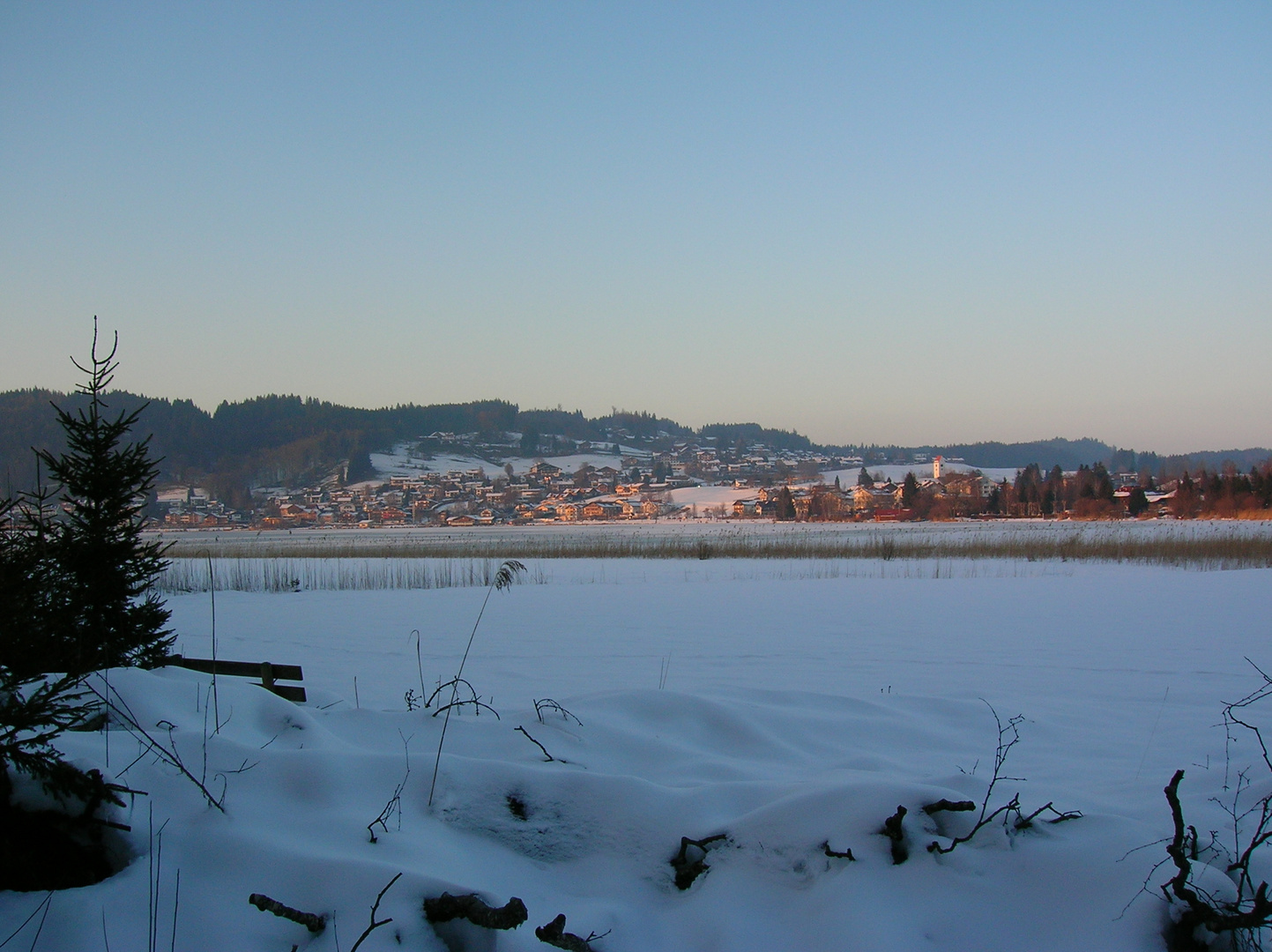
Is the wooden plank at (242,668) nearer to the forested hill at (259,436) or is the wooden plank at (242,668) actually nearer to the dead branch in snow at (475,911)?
the dead branch in snow at (475,911)

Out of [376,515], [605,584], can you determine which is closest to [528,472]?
[376,515]

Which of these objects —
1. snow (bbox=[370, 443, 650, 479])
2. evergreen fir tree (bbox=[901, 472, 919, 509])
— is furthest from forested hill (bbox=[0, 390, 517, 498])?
evergreen fir tree (bbox=[901, 472, 919, 509])

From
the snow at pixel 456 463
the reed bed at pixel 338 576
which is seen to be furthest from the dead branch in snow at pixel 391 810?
the snow at pixel 456 463

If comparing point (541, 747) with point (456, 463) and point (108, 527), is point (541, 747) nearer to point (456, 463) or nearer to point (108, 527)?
point (108, 527)

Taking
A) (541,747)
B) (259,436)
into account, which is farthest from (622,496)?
(541,747)

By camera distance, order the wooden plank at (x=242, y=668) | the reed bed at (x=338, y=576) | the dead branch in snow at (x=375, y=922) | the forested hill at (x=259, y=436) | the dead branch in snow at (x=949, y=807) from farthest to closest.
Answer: the forested hill at (x=259, y=436) < the reed bed at (x=338, y=576) < the wooden plank at (x=242, y=668) < the dead branch in snow at (x=949, y=807) < the dead branch in snow at (x=375, y=922)

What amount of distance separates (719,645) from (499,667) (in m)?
3.27

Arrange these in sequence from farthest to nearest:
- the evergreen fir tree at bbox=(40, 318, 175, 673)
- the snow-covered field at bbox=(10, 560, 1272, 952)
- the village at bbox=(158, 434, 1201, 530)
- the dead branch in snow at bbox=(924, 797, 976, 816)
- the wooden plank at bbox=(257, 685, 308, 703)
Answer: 1. the village at bbox=(158, 434, 1201, 530)
2. the evergreen fir tree at bbox=(40, 318, 175, 673)
3. the wooden plank at bbox=(257, 685, 308, 703)
4. the dead branch in snow at bbox=(924, 797, 976, 816)
5. the snow-covered field at bbox=(10, 560, 1272, 952)

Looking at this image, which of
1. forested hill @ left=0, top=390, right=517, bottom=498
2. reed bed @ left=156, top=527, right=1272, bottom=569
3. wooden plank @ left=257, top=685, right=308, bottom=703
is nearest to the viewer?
wooden plank @ left=257, top=685, right=308, bottom=703

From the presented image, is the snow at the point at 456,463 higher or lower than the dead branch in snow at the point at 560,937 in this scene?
higher

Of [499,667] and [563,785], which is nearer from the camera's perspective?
[563,785]

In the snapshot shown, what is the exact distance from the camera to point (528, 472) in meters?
159

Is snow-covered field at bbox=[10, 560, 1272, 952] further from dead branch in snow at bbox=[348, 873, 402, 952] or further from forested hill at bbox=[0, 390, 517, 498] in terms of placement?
forested hill at bbox=[0, 390, 517, 498]

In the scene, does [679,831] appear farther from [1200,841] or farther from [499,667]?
[499,667]
